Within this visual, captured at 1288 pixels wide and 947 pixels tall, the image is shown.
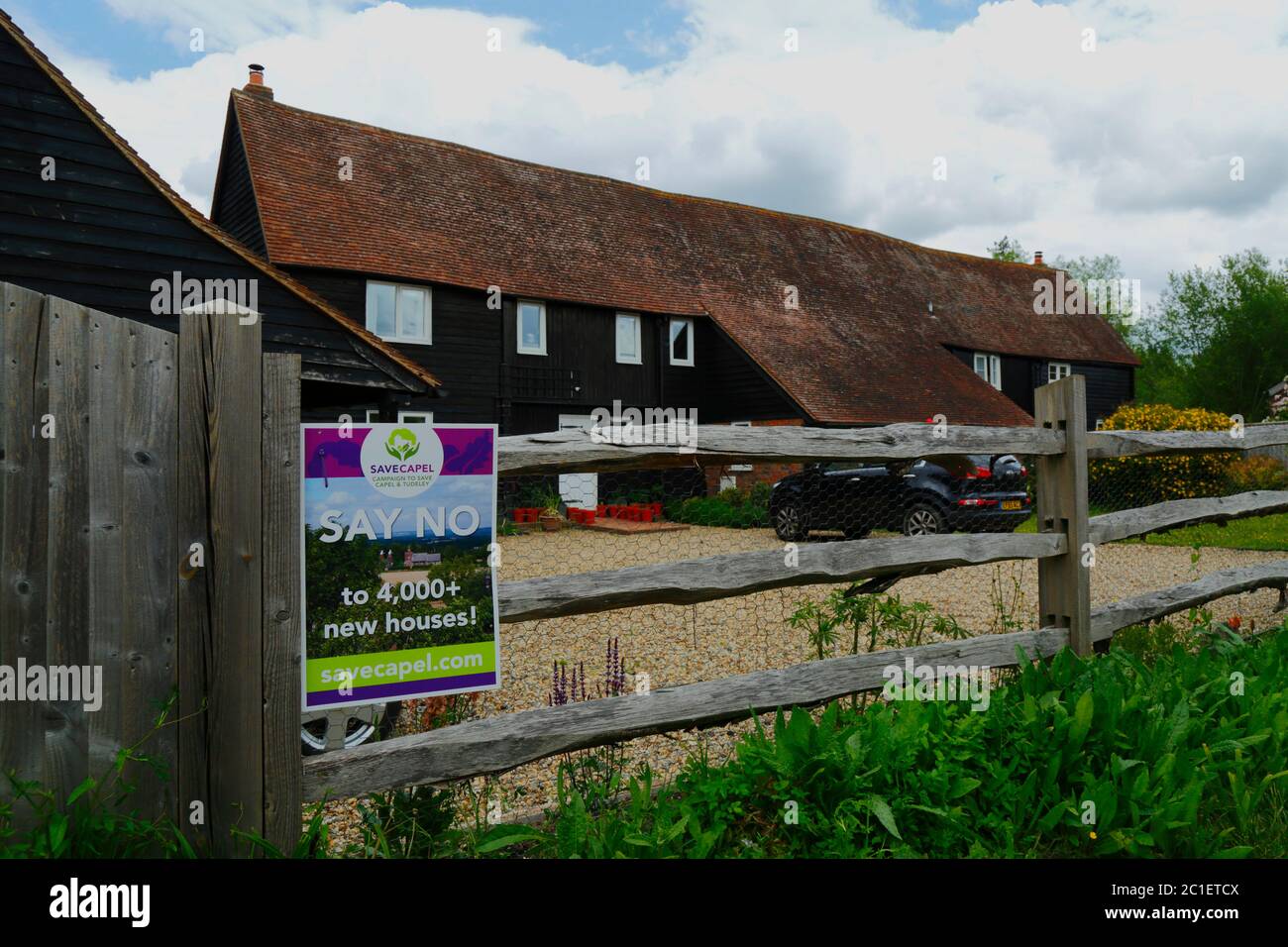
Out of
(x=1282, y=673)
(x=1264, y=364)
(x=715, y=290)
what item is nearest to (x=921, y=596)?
(x=1282, y=673)

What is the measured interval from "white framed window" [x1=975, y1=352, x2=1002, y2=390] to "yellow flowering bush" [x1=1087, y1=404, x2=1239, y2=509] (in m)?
11.4

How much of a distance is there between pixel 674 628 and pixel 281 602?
5.06 meters

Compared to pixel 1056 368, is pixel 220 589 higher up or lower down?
lower down

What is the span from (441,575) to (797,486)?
9894 millimetres

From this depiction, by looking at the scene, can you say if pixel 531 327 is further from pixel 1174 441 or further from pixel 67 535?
pixel 67 535

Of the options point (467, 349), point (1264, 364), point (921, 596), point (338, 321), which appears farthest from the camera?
point (1264, 364)

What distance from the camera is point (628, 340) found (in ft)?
73.4

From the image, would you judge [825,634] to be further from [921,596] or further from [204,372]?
[921,596]

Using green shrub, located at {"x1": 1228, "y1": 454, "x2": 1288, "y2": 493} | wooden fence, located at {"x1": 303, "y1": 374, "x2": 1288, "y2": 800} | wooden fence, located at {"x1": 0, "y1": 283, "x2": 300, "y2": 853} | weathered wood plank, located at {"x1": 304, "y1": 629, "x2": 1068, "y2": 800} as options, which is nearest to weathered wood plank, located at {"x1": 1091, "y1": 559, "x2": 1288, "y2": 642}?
wooden fence, located at {"x1": 303, "y1": 374, "x2": 1288, "y2": 800}

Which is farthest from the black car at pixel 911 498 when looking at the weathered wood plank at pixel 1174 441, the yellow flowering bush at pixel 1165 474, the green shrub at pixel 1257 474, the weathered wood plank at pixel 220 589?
the green shrub at pixel 1257 474

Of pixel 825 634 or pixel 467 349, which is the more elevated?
pixel 467 349

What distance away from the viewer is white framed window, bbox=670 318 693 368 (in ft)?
76.5

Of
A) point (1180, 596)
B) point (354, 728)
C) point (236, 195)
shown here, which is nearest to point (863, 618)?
point (1180, 596)
